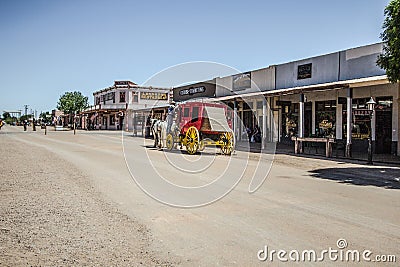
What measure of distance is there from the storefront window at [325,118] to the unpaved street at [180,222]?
1297 centimetres

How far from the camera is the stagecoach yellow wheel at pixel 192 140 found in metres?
18.0

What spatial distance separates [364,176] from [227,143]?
23.1ft

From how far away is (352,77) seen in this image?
22.0 meters

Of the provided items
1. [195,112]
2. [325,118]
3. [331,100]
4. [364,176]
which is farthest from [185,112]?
[325,118]

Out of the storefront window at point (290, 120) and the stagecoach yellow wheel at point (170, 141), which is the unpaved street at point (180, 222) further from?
the storefront window at point (290, 120)

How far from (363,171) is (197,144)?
6.83 meters

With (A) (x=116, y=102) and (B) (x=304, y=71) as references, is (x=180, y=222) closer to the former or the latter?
(B) (x=304, y=71)

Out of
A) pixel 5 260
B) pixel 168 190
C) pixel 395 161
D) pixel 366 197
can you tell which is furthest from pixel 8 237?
pixel 395 161

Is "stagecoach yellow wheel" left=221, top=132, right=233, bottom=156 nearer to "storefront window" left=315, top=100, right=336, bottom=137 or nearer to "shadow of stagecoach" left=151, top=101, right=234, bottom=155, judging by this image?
"shadow of stagecoach" left=151, top=101, right=234, bottom=155

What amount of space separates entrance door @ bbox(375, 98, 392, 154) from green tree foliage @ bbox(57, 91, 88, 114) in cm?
6962

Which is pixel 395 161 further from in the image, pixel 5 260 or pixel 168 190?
pixel 5 260

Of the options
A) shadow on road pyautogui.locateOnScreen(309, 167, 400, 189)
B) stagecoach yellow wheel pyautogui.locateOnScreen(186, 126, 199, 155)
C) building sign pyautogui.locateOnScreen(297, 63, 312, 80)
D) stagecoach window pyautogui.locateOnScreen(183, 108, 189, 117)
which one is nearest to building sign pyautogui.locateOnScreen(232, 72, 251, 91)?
building sign pyautogui.locateOnScreen(297, 63, 312, 80)

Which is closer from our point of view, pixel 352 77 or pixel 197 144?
pixel 197 144

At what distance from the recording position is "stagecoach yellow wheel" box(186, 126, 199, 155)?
58.9 ft
